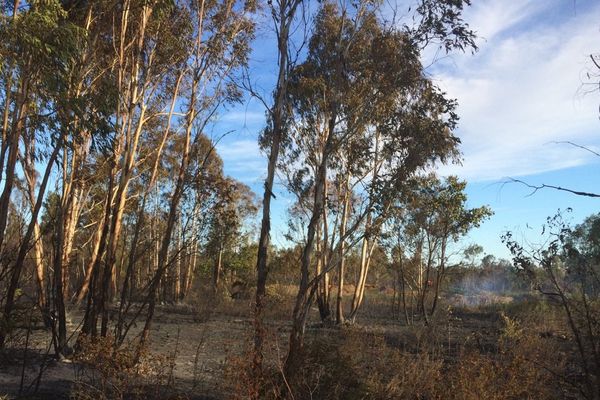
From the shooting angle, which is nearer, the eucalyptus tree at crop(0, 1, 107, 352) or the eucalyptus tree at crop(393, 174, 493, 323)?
Answer: the eucalyptus tree at crop(0, 1, 107, 352)

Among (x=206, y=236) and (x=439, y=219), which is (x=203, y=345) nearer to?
(x=206, y=236)

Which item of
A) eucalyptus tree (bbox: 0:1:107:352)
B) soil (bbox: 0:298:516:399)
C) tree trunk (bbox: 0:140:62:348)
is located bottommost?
soil (bbox: 0:298:516:399)

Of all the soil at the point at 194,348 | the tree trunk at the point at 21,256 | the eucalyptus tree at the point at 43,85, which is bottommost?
the soil at the point at 194,348

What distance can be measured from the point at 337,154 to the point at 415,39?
6.16 m

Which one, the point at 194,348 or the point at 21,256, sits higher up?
the point at 21,256

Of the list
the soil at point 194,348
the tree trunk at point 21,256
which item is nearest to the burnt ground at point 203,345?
the soil at point 194,348

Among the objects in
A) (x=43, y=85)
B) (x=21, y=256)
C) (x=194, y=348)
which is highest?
(x=43, y=85)

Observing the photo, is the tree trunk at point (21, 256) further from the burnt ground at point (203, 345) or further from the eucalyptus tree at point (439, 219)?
the eucalyptus tree at point (439, 219)

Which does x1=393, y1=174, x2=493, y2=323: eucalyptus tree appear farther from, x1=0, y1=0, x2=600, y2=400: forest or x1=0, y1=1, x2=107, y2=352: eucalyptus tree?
x1=0, y1=1, x2=107, y2=352: eucalyptus tree

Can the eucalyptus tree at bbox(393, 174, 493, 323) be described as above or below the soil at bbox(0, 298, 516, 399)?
above

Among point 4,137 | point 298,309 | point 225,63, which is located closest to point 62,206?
point 4,137

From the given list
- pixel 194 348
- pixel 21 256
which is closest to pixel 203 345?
pixel 194 348

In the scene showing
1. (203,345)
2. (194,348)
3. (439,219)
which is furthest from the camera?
(439,219)

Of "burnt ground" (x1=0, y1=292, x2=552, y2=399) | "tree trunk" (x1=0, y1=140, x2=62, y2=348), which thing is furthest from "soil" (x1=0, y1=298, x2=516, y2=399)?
"tree trunk" (x1=0, y1=140, x2=62, y2=348)
